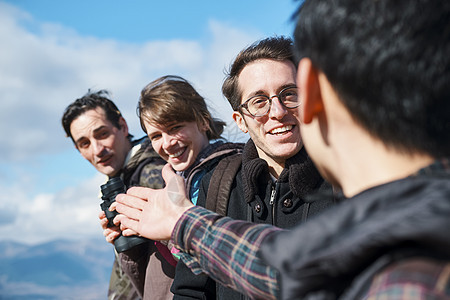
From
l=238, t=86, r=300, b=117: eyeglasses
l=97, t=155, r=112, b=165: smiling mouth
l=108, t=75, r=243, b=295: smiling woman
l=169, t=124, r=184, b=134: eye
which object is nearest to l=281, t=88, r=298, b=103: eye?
l=238, t=86, r=300, b=117: eyeglasses

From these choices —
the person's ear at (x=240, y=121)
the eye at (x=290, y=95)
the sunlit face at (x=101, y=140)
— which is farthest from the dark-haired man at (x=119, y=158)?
the eye at (x=290, y=95)

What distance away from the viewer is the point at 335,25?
1.09 metres

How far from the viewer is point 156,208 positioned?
6.51 feet

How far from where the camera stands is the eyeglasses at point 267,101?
9.50 feet

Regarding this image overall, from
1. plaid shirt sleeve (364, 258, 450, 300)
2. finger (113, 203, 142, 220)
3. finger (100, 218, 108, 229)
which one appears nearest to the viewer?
plaid shirt sleeve (364, 258, 450, 300)

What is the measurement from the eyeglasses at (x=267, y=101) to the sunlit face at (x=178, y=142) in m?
1.07

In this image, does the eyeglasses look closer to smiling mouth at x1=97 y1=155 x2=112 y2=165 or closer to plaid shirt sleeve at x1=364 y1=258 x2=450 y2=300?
plaid shirt sleeve at x1=364 y1=258 x2=450 y2=300

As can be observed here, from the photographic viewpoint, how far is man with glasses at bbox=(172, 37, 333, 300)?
263 cm

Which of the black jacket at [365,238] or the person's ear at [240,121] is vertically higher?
the person's ear at [240,121]

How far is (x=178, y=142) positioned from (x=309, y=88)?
277 centimetres

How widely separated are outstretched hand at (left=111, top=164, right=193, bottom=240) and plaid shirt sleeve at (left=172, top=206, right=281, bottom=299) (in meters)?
A: 0.09

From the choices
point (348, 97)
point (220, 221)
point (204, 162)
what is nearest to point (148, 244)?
point (204, 162)

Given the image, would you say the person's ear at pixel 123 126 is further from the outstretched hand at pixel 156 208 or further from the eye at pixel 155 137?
the outstretched hand at pixel 156 208

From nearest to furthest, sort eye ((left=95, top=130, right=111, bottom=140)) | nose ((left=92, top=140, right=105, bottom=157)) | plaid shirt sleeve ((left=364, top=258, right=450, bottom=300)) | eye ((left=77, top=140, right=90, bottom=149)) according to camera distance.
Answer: plaid shirt sleeve ((left=364, top=258, right=450, bottom=300)) → nose ((left=92, top=140, right=105, bottom=157)) → eye ((left=95, top=130, right=111, bottom=140)) → eye ((left=77, top=140, right=90, bottom=149))
